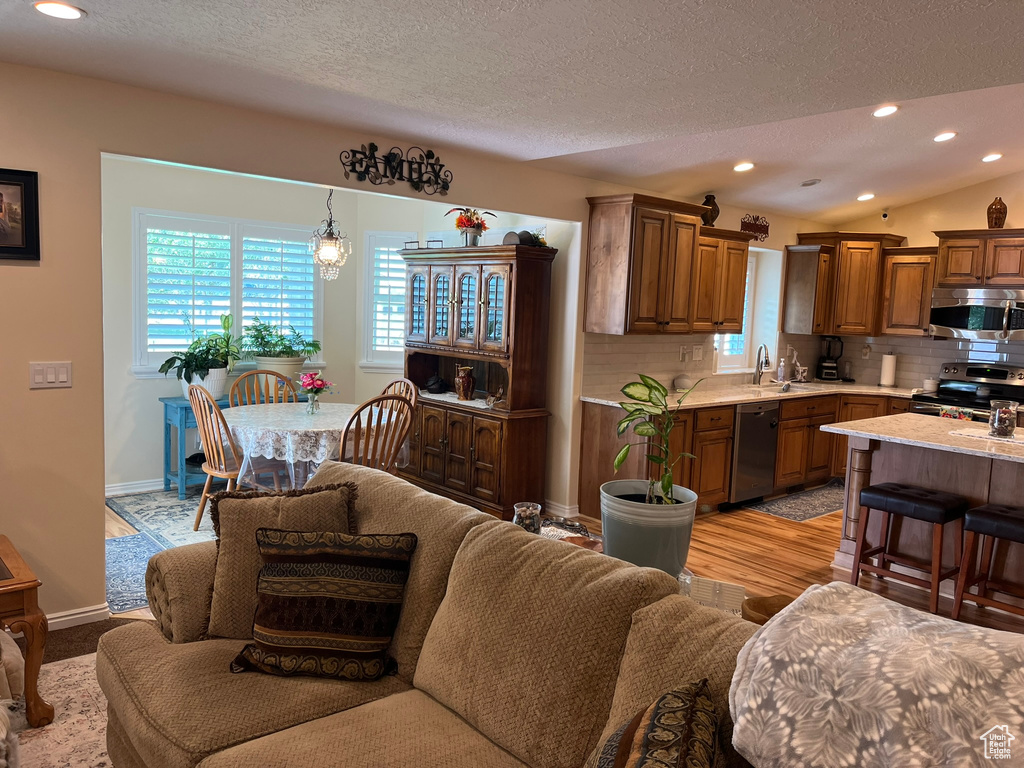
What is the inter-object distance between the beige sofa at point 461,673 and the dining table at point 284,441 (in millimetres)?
2017

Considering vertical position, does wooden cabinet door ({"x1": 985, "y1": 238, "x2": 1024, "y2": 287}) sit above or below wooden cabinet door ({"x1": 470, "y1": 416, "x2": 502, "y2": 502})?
above

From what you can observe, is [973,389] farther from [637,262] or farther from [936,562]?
[637,262]

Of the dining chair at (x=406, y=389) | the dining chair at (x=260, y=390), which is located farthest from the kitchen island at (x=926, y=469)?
the dining chair at (x=260, y=390)

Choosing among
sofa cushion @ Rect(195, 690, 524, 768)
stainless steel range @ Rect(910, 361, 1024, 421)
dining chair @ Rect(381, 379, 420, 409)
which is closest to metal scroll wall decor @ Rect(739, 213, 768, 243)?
stainless steel range @ Rect(910, 361, 1024, 421)

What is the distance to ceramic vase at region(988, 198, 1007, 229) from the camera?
6.18 meters

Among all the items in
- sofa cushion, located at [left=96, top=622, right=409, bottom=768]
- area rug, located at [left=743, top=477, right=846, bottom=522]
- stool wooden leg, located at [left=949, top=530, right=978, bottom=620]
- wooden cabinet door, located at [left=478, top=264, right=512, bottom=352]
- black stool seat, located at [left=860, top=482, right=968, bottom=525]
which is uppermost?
wooden cabinet door, located at [left=478, top=264, right=512, bottom=352]

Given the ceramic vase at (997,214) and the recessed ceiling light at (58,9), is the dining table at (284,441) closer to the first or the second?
the recessed ceiling light at (58,9)

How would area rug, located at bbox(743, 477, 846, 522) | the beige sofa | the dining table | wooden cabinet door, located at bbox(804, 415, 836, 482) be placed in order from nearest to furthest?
the beige sofa → the dining table → area rug, located at bbox(743, 477, 846, 522) → wooden cabinet door, located at bbox(804, 415, 836, 482)

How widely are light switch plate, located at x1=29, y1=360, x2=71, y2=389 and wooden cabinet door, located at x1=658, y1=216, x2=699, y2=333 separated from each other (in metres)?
3.72

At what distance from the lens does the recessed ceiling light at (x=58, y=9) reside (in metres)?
2.36

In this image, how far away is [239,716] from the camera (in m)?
1.89

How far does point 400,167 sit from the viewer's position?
414cm

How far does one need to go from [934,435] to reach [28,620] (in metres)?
4.29

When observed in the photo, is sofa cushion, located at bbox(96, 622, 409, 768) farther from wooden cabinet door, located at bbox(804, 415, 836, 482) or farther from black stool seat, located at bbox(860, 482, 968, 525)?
wooden cabinet door, located at bbox(804, 415, 836, 482)
